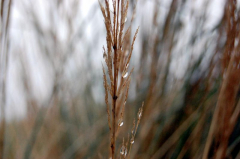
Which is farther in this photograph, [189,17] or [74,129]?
[74,129]

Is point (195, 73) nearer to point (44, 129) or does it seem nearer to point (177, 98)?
point (177, 98)

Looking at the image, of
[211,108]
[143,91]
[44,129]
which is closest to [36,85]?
[44,129]

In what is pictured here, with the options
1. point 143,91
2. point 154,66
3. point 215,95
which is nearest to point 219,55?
point 215,95

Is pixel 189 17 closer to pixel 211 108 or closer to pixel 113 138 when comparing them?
pixel 211 108

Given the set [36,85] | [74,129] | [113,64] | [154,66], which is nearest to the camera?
[113,64]

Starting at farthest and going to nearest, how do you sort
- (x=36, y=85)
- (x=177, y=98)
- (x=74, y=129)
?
(x=74, y=129)
(x=36, y=85)
(x=177, y=98)

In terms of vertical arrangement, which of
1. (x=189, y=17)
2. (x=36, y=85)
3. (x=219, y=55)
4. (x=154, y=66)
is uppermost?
(x=36, y=85)

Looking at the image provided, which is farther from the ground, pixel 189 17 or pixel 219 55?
pixel 189 17
